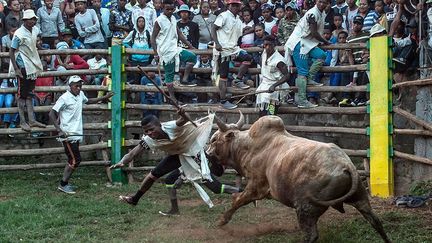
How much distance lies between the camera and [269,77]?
13422mm

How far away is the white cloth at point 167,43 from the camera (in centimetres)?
1416

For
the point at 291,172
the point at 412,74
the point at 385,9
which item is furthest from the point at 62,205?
the point at 385,9

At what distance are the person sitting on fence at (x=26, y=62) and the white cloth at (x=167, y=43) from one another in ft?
7.16

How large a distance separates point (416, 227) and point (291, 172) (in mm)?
2043

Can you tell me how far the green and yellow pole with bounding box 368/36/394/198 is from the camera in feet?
41.7

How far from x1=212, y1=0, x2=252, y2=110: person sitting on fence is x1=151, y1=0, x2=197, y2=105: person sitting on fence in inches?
25.0

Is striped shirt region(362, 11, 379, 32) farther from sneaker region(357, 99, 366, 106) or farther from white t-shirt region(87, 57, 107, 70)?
white t-shirt region(87, 57, 107, 70)

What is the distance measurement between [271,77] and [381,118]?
1.96 m

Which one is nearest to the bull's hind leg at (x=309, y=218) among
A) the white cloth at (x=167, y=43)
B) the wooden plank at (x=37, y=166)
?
the white cloth at (x=167, y=43)

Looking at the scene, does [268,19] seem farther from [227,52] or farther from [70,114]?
[70,114]

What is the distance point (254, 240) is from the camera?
9.88 m

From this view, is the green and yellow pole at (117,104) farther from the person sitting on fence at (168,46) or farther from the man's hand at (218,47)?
the man's hand at (218,47)

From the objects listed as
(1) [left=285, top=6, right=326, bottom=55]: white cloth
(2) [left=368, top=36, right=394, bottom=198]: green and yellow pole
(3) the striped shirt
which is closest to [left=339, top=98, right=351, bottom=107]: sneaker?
(2) [left=368, top=36, right=394, bottom=198]: green and yellow pole

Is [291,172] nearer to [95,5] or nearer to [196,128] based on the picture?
[196,128]
